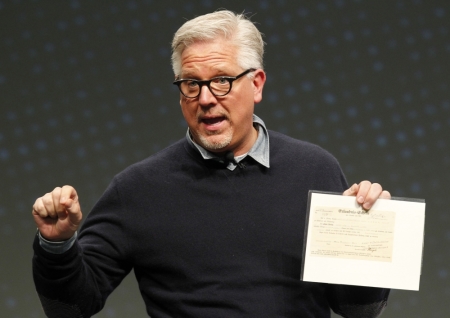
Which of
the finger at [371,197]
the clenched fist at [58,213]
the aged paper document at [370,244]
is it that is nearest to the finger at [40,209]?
the clenched fist at [58,213]

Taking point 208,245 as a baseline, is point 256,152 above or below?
above

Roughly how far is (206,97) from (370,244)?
532mm

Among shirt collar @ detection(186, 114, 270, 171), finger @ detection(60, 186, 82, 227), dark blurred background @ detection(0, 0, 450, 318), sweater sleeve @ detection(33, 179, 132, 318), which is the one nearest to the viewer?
finger @ detection(60, 186, 82, 227)

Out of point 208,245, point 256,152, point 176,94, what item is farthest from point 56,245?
point 176,94

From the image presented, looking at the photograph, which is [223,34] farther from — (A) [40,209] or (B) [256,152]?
(A) [40,209]

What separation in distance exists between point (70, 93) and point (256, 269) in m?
1.66

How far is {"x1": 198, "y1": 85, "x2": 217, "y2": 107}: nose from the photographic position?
1.77 metres

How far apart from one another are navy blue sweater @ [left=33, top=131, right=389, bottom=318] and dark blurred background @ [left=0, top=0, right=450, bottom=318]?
51.2 inches

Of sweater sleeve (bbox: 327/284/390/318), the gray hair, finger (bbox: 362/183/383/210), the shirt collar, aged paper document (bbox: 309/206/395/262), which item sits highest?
the gray hair

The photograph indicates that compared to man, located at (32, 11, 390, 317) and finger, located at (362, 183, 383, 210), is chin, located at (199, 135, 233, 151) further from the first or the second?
finger, located at (362, 183, 383, 210)

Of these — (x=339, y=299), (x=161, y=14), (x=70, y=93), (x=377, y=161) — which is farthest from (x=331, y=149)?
(x=339, y=299)

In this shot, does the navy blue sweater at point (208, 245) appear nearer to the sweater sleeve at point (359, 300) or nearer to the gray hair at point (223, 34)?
the sweater sleeve at point (359, 300)

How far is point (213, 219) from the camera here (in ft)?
5.92

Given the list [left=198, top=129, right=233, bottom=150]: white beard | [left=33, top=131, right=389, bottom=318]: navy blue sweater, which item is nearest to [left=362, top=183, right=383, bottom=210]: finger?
[left=33, top=131, right=389, bottom=318]: navy blue sweater
